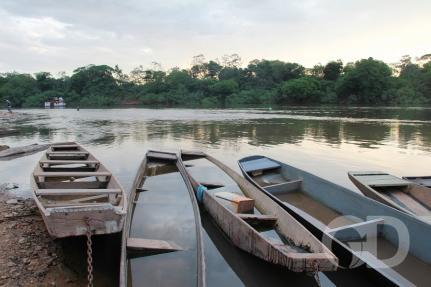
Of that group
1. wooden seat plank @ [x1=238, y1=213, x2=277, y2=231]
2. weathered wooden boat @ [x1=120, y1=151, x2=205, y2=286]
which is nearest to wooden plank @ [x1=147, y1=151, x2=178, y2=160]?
weathered wooden boat @ [x1=120, y1=151, x2=205, y2=286]

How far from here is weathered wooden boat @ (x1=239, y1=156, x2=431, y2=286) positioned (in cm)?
457

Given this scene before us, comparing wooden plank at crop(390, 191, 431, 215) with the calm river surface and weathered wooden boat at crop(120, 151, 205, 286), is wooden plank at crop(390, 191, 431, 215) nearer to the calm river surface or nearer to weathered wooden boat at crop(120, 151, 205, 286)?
the calm river surface

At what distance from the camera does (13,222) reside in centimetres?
641

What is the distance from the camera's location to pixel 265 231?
6.02 metres

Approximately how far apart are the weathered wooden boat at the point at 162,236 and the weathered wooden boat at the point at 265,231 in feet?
1.69

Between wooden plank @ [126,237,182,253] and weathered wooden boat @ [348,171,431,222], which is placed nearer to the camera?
wooden plank @ [126,237,182,253]

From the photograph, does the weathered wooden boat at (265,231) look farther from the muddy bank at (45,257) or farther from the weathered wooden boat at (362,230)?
the muddy bank at (45,257)

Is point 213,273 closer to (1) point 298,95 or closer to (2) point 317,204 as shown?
(2) point 317,204

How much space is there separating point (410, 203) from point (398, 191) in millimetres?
561

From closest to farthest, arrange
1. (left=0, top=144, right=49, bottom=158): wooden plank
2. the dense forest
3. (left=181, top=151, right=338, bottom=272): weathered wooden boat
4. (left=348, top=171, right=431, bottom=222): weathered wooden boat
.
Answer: (left=181, top=151, right=338, bottom=272): weathered wooden boat, (left=348, top=171, right=431, bottom=222): weathered wooden boat, (left=0, top=144, right=49, bottom=158): wooden plank, the dense forest

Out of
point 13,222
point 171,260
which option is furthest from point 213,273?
point 13,222

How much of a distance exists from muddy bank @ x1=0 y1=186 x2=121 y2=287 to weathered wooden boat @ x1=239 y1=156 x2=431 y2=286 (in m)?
3.23

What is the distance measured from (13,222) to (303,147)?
528 inches

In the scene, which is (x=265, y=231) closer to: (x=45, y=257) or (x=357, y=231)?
(x=357, y=231)
